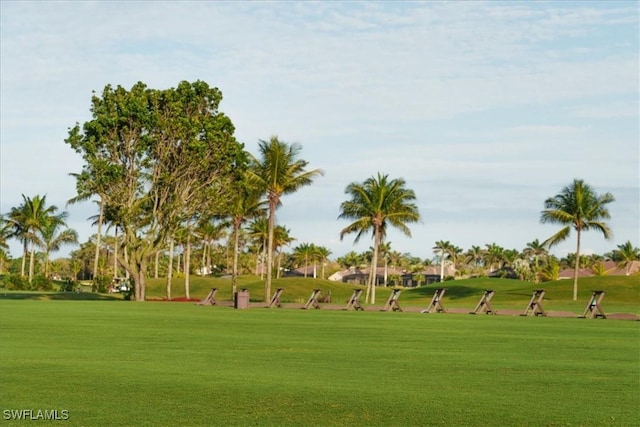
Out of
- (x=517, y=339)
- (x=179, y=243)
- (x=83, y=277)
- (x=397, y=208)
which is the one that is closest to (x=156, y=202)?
(x=397, y=208)

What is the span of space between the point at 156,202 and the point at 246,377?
46633 mm

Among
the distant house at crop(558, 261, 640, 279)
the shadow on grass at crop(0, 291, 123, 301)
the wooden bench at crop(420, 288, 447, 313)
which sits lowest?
the shadow on grass at crop(0, 291, 123, 301)

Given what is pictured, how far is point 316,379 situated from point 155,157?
47.1 meters

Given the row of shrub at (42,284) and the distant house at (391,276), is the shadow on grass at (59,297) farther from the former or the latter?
the distant house at (391,276)

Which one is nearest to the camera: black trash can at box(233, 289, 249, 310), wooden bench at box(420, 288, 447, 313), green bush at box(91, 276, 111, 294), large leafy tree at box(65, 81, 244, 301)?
wooden bench at box(420, 288, 447, 313)

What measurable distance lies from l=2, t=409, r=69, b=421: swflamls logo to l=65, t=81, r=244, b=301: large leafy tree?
153 ft

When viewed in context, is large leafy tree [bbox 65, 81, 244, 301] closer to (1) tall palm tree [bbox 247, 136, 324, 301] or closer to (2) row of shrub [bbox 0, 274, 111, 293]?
(1) tall palm tree [bbox 247, 136, 324, 301]

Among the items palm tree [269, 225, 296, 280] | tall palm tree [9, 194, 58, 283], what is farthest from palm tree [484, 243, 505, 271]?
tall palm tree [9, 194, 58, 283]

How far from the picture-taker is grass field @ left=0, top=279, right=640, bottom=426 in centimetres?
1024

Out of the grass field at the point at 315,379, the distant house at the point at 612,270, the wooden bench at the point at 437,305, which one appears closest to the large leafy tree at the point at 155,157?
the wooden bench at the point at 437,305

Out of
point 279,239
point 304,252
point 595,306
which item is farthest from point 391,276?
point 595,306

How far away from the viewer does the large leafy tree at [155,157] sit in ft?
185

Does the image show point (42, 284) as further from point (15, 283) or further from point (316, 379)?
point (316, 379)

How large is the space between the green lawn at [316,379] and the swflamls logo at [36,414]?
0.17m
